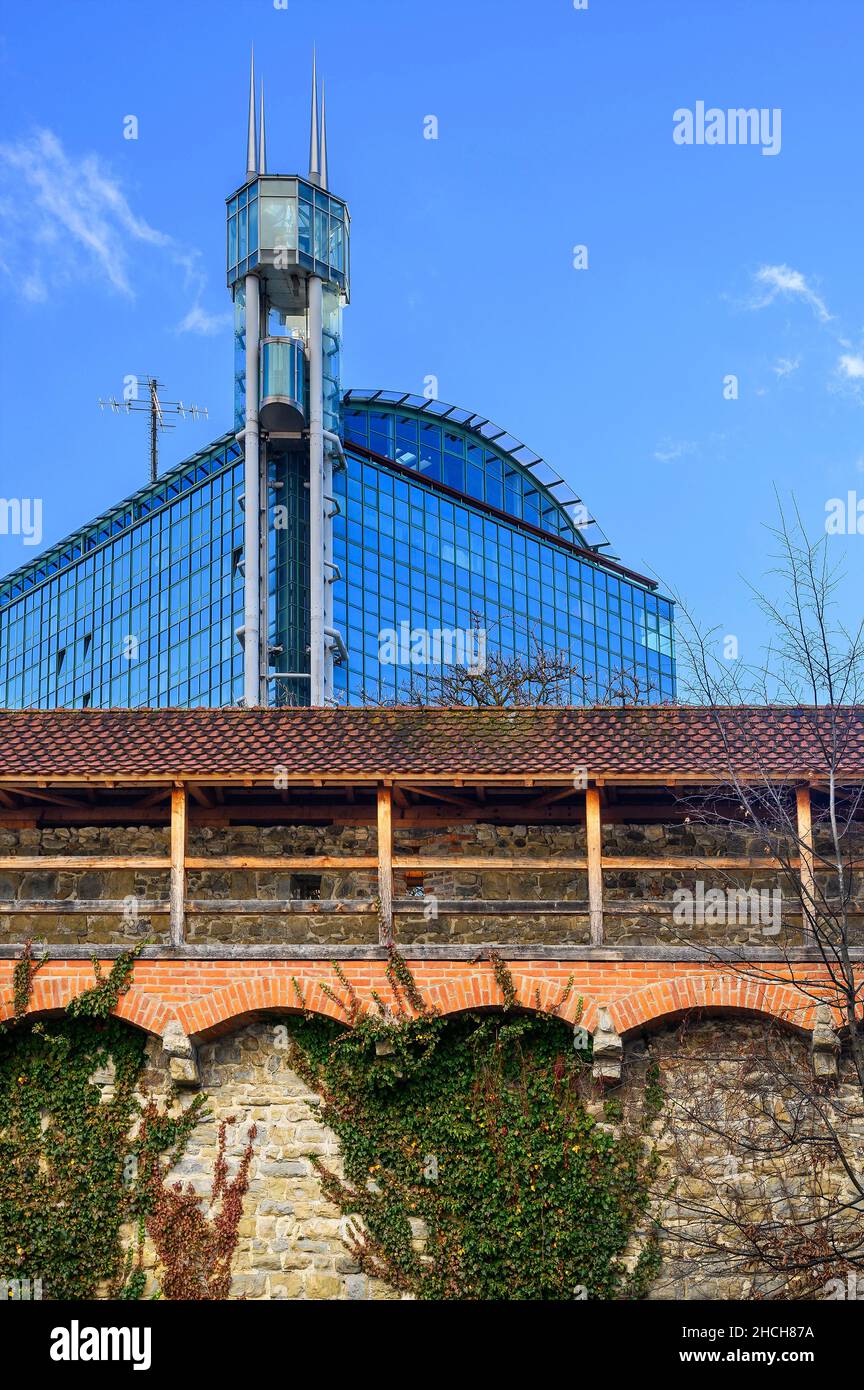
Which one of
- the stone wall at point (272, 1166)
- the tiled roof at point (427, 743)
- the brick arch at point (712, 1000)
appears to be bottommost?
the stone wall at point (272, 1166)

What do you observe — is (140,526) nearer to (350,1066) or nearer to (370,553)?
(370,553)

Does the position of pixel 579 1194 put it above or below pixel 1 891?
below

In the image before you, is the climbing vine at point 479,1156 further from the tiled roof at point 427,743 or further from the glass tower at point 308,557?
the glass tower at point 308,557

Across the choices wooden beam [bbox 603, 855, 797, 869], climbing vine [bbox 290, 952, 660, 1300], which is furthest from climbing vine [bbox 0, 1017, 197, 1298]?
wooden beam [bbox 603, 855, 797, 869]

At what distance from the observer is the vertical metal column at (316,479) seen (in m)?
40.0

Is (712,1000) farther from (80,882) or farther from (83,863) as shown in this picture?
(80,882)

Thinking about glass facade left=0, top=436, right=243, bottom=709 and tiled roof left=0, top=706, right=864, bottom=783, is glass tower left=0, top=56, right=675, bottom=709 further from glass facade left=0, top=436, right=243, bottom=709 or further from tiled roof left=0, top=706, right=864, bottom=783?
tiled roof left=0, top=706, right=864, bottom=783

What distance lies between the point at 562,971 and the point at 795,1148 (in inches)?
99.5

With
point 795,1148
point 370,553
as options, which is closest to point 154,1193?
point 795,1148

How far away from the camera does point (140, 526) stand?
52.5 metres

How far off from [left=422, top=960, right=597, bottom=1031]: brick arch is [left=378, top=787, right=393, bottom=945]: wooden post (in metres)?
0.68

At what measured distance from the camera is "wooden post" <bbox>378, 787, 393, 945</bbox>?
16797 mm

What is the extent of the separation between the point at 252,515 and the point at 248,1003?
25764 mm

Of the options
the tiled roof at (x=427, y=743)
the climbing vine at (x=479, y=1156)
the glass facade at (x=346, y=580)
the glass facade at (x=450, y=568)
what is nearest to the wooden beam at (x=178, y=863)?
the tiled roof at (x=427, y=743)
